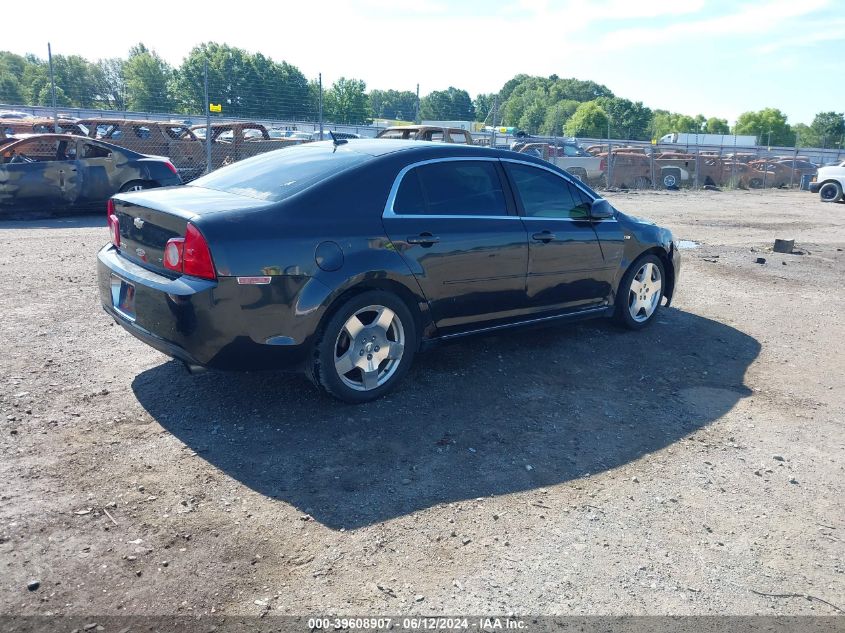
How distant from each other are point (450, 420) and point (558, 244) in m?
1.88

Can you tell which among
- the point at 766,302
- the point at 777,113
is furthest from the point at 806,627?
the point at 777,113

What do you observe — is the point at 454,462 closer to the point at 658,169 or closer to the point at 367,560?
the point at 367,560

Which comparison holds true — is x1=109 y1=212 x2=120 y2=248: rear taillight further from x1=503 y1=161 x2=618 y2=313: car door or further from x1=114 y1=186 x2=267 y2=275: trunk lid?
x1=503 y1=161 x2=618 y2=313: car door

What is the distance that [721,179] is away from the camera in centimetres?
2902

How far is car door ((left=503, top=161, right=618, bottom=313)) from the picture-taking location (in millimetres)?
5449

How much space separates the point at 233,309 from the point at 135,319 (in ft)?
2.58

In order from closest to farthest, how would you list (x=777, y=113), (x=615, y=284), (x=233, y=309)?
(x=233, y=309) < (x=615, y=284) < (x=777, y=113)

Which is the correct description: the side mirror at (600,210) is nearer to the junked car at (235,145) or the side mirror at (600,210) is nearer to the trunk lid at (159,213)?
the trunk lid at (159,213)

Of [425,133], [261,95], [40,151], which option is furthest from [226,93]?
[40,151]

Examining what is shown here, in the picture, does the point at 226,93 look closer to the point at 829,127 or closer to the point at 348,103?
the point at 348,103

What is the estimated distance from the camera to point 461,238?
4898 mm

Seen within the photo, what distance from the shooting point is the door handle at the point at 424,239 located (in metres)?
4.62

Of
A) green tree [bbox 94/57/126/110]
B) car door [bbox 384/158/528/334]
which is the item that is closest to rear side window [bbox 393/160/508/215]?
car door [bbox 384/158/528/334]

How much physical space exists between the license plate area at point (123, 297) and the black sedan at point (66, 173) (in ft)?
28.3
